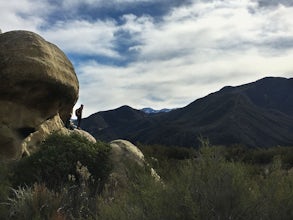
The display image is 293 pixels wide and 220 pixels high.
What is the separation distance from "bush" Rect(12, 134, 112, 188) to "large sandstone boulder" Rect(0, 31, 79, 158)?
3112 millimetres

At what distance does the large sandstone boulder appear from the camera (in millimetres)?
17547

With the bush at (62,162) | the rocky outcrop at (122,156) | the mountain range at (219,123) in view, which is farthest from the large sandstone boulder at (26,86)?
the mountain range at (219,123)

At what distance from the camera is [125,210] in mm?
6441

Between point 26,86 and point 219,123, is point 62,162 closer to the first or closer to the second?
point 26,86

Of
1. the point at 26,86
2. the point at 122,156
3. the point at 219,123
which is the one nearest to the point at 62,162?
the point at 122,156

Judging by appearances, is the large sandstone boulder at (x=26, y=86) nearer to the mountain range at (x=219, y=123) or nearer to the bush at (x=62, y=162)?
the bush at (x=62, y=162)

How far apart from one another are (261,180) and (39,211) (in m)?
4.64

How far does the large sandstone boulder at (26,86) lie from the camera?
57.6 ft

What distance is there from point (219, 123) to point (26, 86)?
8927 centimetres

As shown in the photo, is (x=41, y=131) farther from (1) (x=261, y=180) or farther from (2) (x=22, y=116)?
(1) (x=261, y=180)

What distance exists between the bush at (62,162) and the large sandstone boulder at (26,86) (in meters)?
3.11

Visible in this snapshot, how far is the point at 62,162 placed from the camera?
13781mm

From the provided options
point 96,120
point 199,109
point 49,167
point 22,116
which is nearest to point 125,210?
point 49,167

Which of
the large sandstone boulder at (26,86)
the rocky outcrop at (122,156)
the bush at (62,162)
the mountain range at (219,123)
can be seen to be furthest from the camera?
the mountain range at (219,123)
